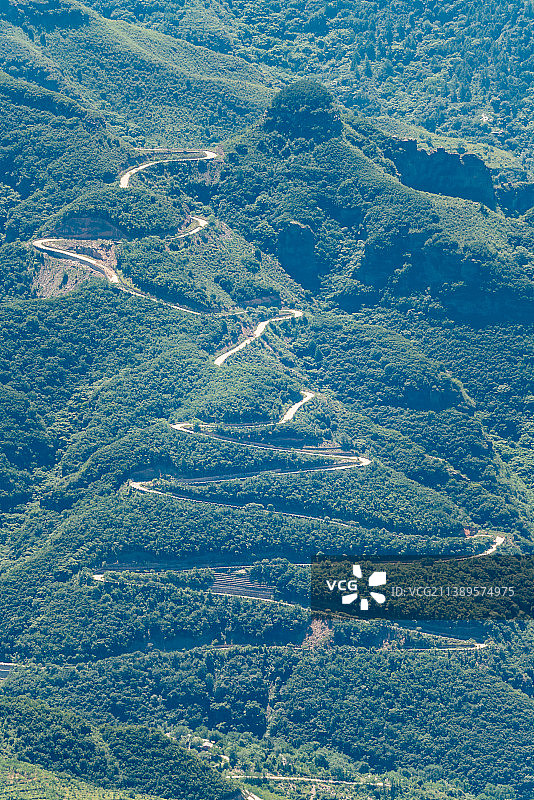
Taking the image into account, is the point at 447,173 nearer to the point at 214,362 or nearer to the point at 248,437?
the point at 214,362

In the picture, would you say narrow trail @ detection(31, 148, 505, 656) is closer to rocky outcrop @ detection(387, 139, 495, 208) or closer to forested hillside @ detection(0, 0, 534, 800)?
forested hillside @ detection(0, 0, 534, 800)

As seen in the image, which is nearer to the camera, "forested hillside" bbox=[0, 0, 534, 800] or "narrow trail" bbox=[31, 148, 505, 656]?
"forested hillside" bbox=[0, 0, 534, 800]

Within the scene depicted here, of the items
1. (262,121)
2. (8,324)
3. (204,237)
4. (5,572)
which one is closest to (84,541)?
(5,572)

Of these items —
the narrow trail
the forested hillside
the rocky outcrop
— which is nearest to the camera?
the forested hillside

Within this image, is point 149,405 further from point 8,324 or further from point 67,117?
point 67,117

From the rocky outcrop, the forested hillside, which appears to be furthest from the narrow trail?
the rocky outcrop

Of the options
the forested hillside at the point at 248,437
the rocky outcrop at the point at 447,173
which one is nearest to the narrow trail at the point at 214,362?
the forested hillside at the point at 248,437

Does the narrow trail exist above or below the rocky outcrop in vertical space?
below
